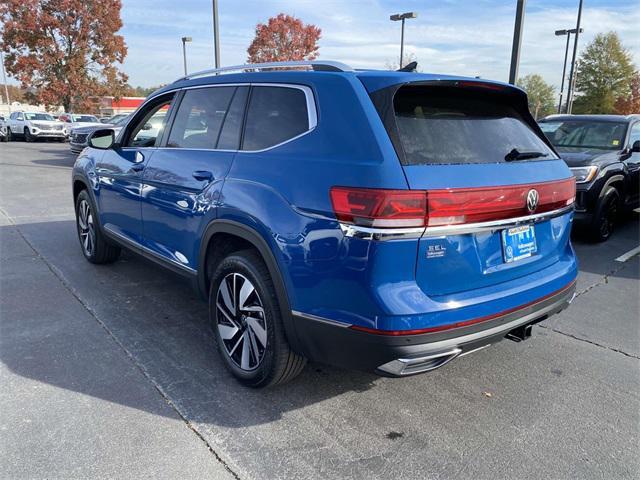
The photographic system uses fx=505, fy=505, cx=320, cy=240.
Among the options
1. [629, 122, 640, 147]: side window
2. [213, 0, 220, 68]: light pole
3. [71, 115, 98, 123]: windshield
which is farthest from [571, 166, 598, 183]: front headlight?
[71, 115, 98, 123]: windshield

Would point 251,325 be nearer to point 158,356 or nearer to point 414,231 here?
point 158,356

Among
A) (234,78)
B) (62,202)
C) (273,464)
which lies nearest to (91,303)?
(234,78)

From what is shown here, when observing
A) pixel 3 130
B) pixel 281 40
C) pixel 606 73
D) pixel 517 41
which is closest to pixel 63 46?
pixel 3 130

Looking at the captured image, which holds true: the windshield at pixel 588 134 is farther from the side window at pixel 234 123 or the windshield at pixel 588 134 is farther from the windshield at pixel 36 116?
the windshield at pixel 36 116

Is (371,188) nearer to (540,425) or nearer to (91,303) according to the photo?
(540,425)

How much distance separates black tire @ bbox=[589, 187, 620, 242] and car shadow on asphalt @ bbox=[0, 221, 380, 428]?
16.0 ft

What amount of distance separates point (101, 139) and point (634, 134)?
7.52 meters

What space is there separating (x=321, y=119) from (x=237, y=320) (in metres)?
1.35

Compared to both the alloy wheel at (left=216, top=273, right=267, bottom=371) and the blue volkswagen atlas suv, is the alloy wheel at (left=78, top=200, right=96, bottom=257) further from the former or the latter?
the alloy wheel at (left=216, top=273, right=267, bottom=371)

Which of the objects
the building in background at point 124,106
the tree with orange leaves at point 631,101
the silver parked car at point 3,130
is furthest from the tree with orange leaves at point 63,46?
the tree with orange leaves at point 631,101

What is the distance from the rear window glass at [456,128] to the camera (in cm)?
245

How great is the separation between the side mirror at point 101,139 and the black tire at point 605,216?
596 cm

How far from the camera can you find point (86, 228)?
5660 millimetres

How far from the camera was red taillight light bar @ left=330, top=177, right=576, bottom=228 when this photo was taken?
220 cm
